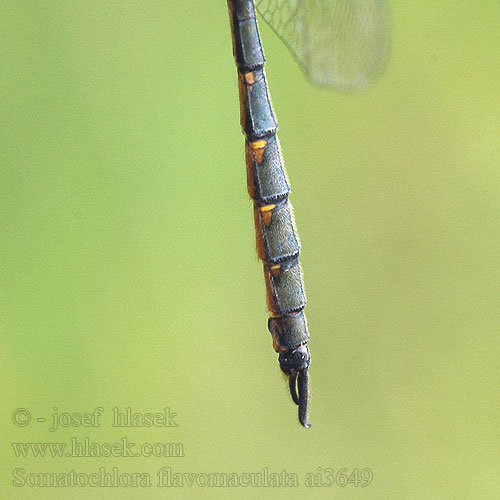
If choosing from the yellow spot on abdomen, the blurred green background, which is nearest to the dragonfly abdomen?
the yellow spot on abdomen

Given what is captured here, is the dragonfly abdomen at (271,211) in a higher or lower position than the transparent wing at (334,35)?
lower

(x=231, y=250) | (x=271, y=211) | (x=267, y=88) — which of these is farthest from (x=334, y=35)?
(x=231, y=250)

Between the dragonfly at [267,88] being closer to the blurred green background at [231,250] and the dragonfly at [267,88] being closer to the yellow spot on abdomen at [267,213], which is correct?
the yellow spot on abdomen at [267,213]

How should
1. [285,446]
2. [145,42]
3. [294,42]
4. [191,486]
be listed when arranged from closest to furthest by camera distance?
[294,42]
[191,486]
[285,446]
[145,42]

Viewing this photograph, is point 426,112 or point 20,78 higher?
point 20,78

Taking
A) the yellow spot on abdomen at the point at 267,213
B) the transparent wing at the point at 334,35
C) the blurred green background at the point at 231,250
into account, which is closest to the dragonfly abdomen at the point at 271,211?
the yellow spot on abdomen at the point at 267,213

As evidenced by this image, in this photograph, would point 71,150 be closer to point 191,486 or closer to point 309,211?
point 309,211

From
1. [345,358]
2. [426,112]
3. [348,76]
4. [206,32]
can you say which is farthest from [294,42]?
[345,358]
